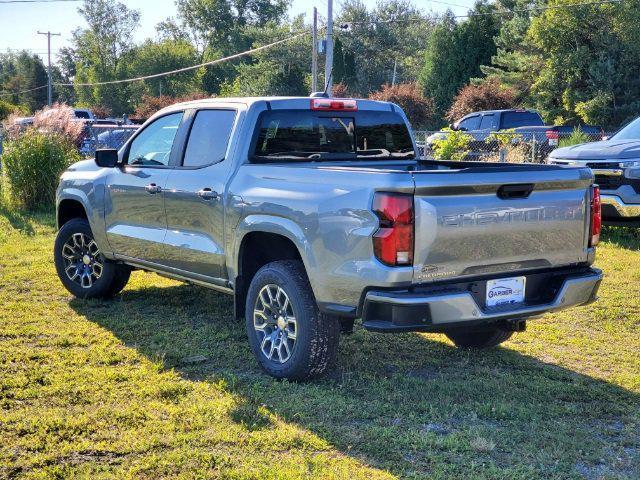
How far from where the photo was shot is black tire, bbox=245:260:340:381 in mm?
4930

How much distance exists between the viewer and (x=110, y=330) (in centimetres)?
647

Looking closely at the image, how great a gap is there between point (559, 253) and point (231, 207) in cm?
221

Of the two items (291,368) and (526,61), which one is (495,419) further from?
(526,61)

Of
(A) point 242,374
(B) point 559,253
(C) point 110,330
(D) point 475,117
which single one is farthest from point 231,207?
(D) point 475,117

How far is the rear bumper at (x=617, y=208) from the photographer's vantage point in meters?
10.2

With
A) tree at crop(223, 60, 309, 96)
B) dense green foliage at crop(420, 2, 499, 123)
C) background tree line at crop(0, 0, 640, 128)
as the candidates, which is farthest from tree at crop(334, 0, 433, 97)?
dense green foliage at crop(420, 2, 499, 123)

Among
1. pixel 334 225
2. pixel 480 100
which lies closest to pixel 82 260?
pixel 334 225

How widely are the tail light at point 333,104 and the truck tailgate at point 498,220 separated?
1.63 m

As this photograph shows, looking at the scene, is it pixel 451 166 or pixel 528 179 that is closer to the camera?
pixel 528 179

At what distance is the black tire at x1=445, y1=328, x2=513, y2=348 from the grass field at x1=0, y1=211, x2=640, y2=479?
98 millimetres

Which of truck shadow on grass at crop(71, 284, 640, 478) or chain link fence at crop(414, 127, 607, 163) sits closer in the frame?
truck shadow on grass at crop(71, 284, 640, 478)

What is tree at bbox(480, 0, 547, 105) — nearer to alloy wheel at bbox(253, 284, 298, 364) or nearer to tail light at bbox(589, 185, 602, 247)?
tail light at bbox(589, 185, 602, 247)

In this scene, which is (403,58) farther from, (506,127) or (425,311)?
(425,311)

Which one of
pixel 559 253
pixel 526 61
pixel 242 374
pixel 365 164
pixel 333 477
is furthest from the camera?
pixel 526 61
